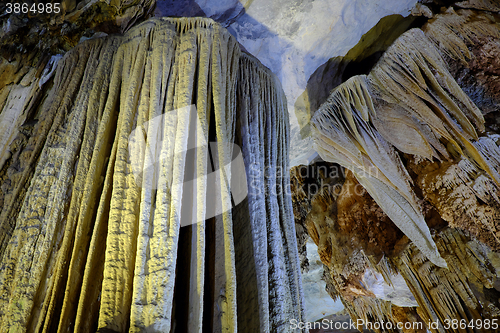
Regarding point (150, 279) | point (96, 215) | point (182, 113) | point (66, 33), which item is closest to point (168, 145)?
point (182, 113)

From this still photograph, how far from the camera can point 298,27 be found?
2.22 metres

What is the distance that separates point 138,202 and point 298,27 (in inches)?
67.3

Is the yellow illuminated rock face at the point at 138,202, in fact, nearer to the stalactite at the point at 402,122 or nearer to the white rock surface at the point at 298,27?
the white rock surface at the point at 298,27

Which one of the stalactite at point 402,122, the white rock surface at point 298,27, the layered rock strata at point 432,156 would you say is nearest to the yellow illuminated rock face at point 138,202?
the white rock surface at point 298,27

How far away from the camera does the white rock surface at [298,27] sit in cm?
206

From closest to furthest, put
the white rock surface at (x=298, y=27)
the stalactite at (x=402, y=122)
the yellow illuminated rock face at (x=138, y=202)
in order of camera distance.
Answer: the yellow illuminated rock face at (x=138, y=202), the white rock surface at (x=298, y=27), the stalactite at (x=402, y=122)

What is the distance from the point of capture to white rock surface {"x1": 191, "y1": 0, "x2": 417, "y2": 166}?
2.06 m

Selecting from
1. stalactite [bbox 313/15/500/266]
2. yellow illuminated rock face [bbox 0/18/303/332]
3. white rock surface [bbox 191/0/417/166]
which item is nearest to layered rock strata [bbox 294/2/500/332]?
stalactite [bbox 313/15/500/266]

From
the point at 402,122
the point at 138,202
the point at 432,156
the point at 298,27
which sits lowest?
the point at 138,202

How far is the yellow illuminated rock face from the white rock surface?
13.9 inches

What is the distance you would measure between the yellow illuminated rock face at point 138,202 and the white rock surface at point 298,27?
0.35 m

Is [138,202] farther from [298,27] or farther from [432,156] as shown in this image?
[432,156]

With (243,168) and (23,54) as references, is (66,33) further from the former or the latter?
(243,168)

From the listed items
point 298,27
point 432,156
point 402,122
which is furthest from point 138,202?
point 432,156
